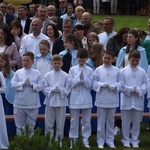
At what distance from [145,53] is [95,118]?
1.68m

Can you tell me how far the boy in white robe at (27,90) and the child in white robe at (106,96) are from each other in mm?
1086

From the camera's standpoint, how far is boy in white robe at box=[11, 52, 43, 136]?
1144 centimetres

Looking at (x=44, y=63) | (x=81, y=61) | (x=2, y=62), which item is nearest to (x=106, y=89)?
(x=81, y=61)

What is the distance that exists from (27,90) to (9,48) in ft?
7.37

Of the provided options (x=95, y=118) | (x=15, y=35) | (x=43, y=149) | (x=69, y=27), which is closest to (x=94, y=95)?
(x=95, y=118)

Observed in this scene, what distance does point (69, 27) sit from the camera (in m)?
14.0

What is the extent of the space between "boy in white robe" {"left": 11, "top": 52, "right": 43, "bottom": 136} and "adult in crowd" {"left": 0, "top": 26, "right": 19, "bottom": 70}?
1880mm

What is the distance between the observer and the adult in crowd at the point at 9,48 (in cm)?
1341

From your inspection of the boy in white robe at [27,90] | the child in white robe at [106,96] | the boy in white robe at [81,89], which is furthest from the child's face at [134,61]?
the boy in white robe at [27,90]

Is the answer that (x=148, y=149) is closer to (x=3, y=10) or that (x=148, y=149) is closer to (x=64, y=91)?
(x=64, y=91)

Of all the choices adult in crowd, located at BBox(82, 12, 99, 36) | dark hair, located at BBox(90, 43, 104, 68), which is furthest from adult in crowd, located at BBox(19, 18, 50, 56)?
adult in crowd, located at BBox(82, 12, 99, 36)

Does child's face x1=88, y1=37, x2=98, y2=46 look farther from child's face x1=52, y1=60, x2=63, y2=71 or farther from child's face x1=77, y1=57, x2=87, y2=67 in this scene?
child's face x1=52, y1=60, x2=63, y2=71

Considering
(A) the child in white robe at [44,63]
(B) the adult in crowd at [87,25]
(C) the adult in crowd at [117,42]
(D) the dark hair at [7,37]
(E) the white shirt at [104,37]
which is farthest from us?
(B) the adult in crowd at [87,25]

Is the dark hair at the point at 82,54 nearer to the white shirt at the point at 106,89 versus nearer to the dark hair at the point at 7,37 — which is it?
the white shirt at the point at 106,89
